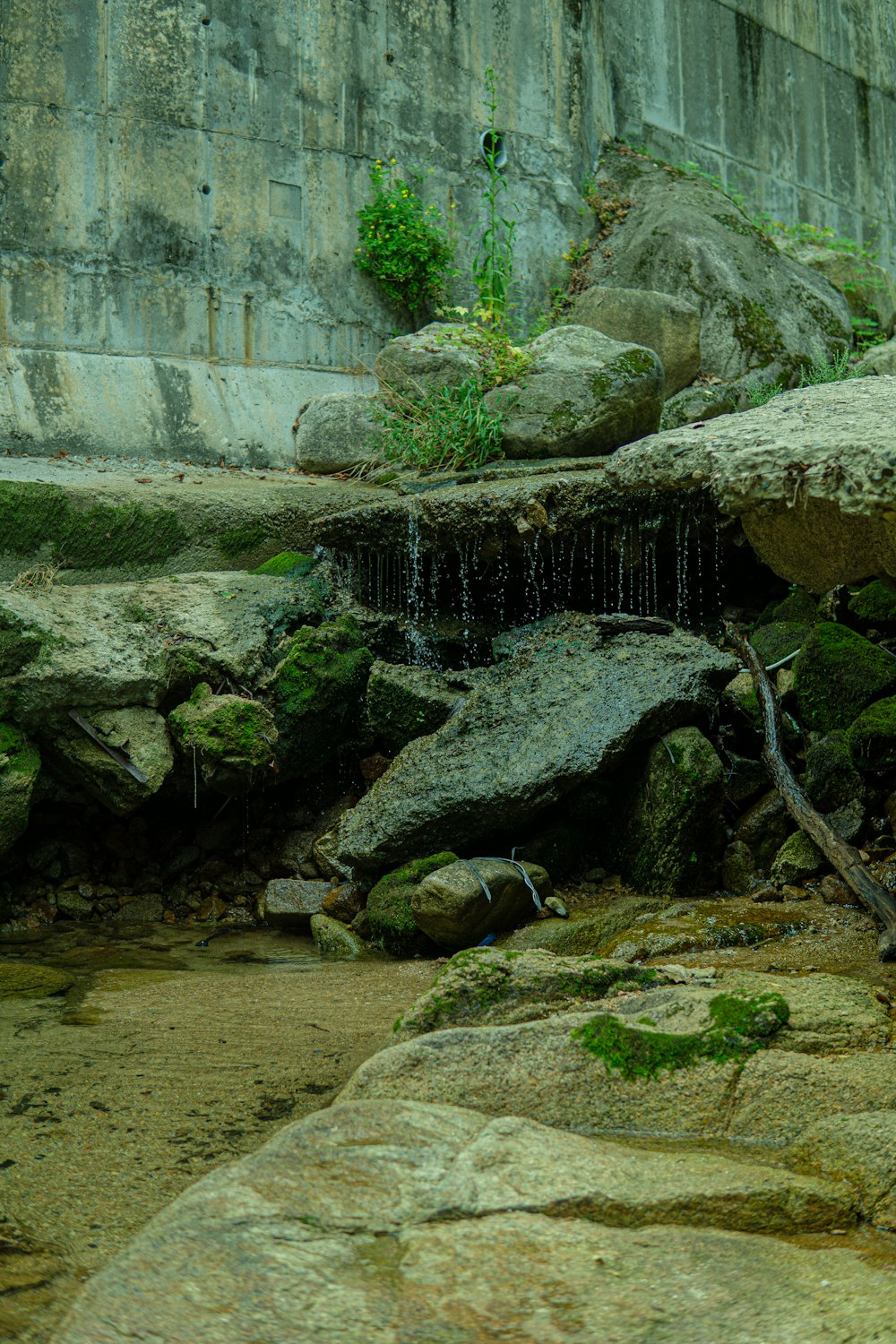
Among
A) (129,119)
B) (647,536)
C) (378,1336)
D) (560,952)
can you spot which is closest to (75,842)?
(560,952)

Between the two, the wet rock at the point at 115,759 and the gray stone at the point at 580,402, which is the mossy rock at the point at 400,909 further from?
the gray stone at the point at 580,402

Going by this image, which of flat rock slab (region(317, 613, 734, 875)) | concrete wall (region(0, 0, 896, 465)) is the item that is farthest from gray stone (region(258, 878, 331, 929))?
concrete wall (region(0, 0, 896, 465))

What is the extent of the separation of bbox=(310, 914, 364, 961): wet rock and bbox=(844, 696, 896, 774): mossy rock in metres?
2.70

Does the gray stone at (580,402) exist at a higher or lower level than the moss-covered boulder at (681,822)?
higher

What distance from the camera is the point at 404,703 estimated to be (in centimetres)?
681

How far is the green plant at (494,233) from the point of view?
10.8 metres

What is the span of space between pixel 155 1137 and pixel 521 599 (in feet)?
16.6

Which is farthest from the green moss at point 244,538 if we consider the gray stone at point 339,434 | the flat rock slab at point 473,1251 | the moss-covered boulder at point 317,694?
the flat rock slab at point 473,1251

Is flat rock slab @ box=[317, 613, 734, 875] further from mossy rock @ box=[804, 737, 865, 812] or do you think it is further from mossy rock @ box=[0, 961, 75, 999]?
mossy rock @ box=[0, 961, 75, 999]

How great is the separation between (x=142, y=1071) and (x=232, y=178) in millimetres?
8550

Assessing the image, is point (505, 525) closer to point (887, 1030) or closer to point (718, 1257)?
point (887, 1030)

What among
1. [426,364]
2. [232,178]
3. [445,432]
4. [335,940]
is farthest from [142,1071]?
[232,178]

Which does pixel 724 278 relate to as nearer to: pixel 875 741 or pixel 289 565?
pixel 289 565

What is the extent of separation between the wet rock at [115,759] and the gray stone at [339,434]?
344 cm
